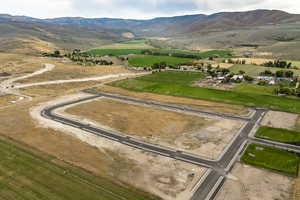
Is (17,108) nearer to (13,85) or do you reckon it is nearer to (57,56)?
(13,85)

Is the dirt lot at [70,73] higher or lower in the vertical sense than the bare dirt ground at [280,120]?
higher

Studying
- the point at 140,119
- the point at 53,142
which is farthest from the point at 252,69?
the point at 53,142

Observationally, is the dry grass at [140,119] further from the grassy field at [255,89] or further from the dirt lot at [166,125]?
the grassy field at [255,89]

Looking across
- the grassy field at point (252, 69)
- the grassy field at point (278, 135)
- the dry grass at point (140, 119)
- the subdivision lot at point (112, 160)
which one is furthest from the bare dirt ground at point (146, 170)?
the grassy field at point (252, 69)

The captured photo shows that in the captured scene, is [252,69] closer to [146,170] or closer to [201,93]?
[201,93]

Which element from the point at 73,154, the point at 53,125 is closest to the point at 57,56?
the point at 53,125
